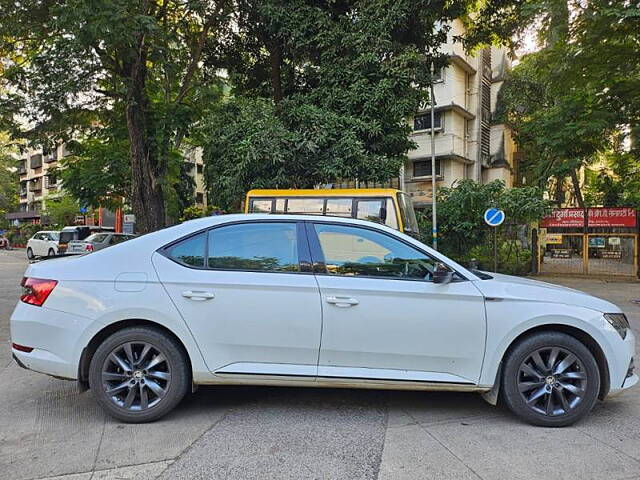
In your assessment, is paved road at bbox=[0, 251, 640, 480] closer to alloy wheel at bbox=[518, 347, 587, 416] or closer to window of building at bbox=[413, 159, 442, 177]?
alloy wheel at bbox=[518, 347, 587, 416]

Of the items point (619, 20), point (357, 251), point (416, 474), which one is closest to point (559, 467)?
point (416, 474)

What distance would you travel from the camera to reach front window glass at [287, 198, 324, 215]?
11.7m

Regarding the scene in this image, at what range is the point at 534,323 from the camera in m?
3.55

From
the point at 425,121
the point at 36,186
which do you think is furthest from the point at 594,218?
the point at 36,186

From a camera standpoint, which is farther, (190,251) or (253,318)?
(190,251)

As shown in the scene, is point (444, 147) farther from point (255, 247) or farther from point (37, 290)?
point (37, 290)

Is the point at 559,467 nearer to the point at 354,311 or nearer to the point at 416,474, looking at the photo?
the point at 416,474

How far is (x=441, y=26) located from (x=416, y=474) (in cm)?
1532

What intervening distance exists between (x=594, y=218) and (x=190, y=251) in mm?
15246

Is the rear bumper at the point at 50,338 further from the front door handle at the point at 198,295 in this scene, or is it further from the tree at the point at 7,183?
the tree at the point at 7,183

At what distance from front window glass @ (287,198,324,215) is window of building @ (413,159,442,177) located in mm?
17804

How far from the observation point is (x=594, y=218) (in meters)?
15.2

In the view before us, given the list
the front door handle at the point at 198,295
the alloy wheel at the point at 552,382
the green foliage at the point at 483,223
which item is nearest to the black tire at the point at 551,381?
the alloy wheel at the point at 552,382

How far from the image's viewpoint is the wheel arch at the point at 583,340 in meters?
3.59
